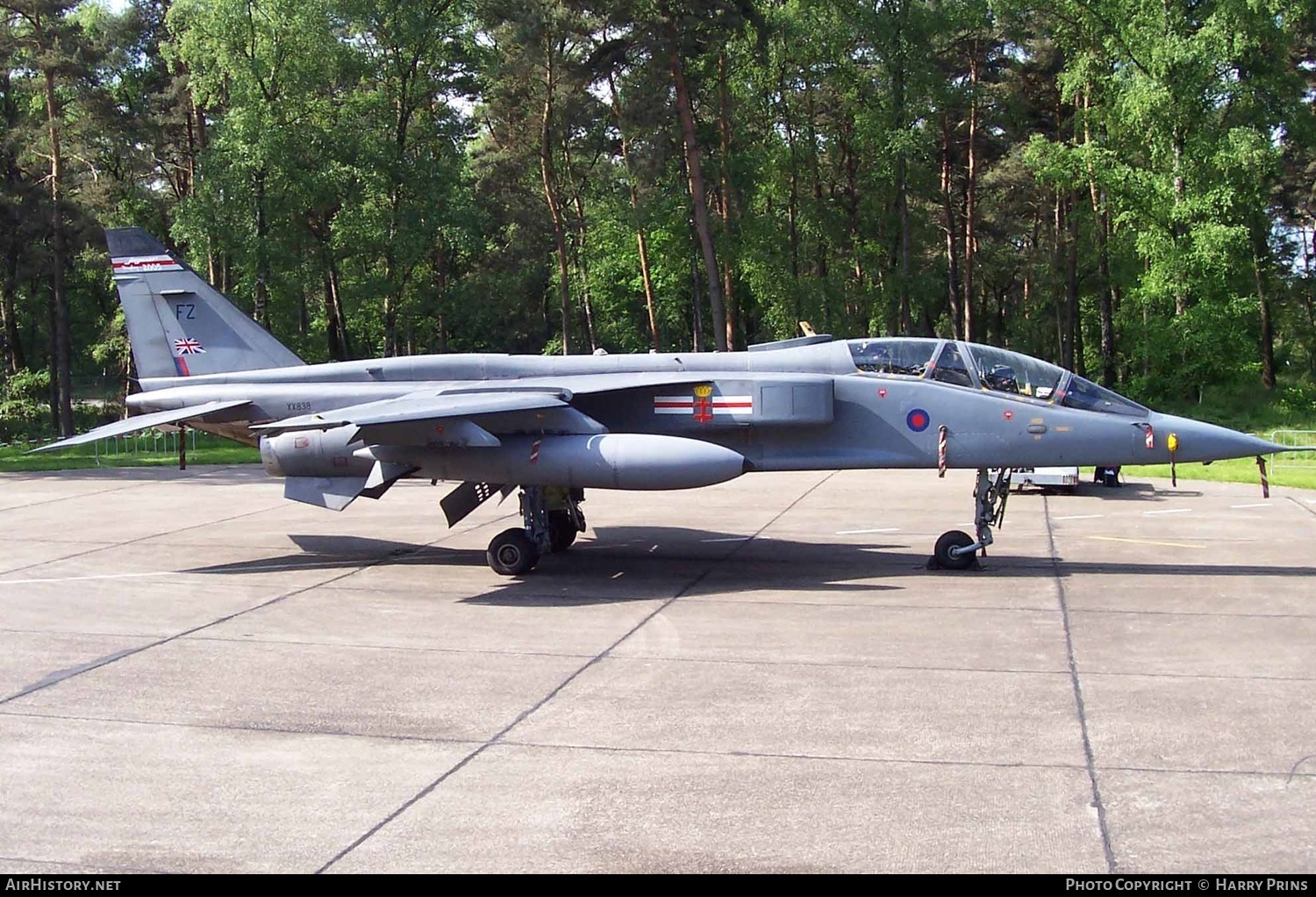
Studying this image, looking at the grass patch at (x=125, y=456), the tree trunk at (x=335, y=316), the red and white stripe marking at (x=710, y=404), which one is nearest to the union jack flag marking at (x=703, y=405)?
the red and white stripe marking at (x=710, y=404)

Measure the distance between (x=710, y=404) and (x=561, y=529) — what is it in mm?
2703

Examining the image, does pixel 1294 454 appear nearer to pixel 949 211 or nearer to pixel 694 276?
pixel 949 211

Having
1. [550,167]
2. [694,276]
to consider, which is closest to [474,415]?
[550,167]

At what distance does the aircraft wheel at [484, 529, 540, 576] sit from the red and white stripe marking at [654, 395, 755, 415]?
2.01 metres

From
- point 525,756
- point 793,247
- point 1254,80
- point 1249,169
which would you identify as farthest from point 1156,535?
point 793,247

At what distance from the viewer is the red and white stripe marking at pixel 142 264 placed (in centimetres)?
1494

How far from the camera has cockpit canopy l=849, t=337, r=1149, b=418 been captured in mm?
11805

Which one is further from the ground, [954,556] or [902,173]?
[902,173]

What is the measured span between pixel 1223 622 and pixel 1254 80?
102 ft

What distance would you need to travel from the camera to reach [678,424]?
40.9 feet

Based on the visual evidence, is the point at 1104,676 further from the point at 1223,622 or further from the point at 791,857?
the point at 791,857

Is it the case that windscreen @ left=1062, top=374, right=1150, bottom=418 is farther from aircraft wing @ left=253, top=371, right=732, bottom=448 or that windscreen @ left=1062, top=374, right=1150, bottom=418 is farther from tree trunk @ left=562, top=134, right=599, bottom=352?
tree trunk @ left=562, top=134, right=599, bottom=352

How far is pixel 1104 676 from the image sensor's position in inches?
316

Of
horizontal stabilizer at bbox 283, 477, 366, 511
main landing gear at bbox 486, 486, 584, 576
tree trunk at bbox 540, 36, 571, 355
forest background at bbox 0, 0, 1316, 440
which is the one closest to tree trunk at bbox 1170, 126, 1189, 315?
forest background at bbox 0, 0, 1316, 440
